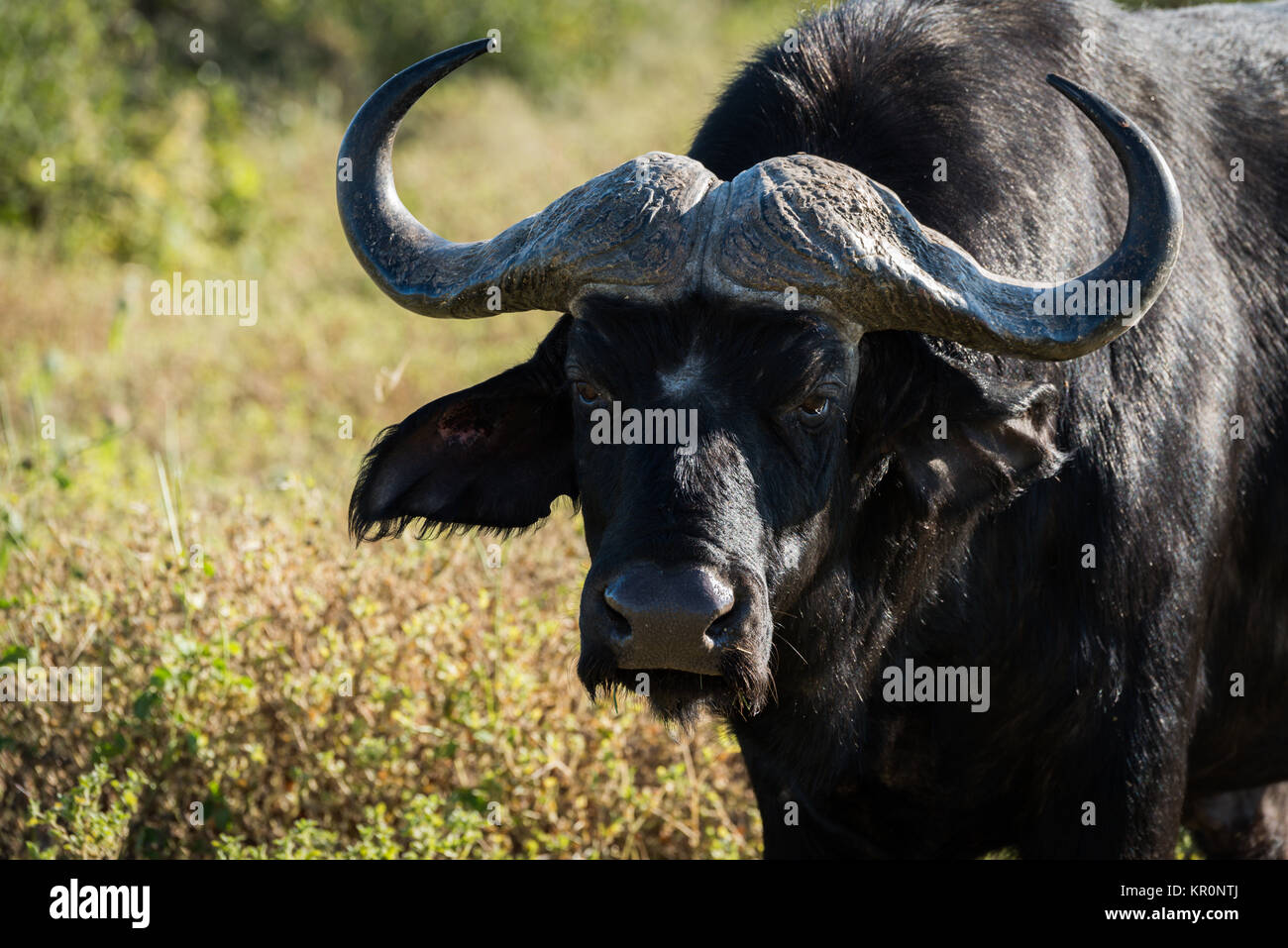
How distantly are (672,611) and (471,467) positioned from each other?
42.6 inches

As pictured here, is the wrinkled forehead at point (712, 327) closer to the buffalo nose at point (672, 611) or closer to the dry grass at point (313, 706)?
the buffalo nose at point (672, 611)

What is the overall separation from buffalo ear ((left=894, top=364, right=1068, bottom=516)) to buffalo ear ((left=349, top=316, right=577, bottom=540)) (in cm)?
87

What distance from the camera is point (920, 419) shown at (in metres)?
3.22

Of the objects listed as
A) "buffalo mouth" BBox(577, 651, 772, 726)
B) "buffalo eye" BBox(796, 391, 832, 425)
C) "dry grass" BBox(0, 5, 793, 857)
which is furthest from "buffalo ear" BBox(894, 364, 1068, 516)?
"dry grass" BBox(0, 5, 793, 857)

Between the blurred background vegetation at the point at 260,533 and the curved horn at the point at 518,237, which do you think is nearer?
the curved horn at the point at 518,237

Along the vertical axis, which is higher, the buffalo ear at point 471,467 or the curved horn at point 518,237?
the curved horn at point 518,237

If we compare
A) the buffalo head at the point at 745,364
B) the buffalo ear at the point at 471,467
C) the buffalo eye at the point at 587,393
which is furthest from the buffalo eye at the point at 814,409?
the buffalo ear at the point at 471,467

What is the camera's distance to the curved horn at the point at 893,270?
114 inches

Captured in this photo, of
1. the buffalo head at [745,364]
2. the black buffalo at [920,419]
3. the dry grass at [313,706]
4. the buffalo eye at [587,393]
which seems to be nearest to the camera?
the buffalo head at [745,364]

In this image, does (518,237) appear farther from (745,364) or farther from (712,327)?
(745,364)

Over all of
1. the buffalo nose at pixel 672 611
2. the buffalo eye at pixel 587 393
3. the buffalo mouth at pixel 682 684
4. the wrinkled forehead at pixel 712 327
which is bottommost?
the buffalo mouth at pixel 682 684

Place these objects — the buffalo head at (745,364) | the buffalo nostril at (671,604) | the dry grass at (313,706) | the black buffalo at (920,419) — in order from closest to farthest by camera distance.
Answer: the buffalo nostril at (671,604), the buffalo head at (745,364), the black buffalo at (920,419), the dry grass at (313,706)
